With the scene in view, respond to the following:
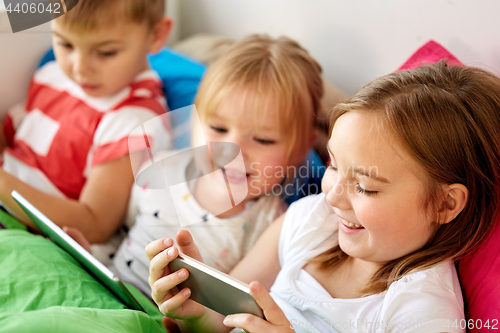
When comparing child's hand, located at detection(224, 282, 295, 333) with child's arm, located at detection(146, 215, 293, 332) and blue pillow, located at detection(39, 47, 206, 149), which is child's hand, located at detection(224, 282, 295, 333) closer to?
child's arm, located at detection(146, 215, 293, 332)

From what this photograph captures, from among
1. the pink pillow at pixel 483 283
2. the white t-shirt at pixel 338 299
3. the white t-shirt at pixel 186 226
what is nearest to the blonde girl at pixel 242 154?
the white t-shirt at pixel 186 226

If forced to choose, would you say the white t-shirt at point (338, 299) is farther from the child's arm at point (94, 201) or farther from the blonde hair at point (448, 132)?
the child's arm at point (94, 201)

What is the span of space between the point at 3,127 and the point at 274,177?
83cm

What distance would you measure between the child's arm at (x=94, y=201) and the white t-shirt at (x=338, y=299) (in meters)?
0.41

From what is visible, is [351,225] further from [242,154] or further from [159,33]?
[159,33]

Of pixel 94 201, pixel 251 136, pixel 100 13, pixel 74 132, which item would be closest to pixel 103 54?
pixel 100 13

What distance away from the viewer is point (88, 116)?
1.11m

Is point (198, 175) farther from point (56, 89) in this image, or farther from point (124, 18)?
point (56, 89)

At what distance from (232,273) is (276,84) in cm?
37

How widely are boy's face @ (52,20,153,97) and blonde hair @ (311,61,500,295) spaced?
0.63 m

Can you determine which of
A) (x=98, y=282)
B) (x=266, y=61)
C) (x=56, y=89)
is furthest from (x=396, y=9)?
(x=56, y=89)

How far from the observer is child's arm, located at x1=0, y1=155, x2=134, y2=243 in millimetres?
936

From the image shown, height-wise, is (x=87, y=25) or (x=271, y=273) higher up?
(x=87, y=25)

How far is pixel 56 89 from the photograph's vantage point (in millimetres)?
1206
